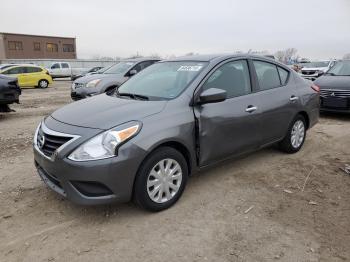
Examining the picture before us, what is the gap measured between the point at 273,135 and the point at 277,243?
7.34 feet

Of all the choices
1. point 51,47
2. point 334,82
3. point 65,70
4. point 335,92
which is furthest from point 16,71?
point 51,47

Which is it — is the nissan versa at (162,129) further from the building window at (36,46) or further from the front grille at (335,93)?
the building window at (36,46)

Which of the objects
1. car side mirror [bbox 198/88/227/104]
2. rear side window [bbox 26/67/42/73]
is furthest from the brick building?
car side mirror [bbox 198/88/227/104]

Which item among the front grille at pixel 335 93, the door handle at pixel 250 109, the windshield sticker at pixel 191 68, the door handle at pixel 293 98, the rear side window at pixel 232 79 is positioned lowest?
the front grille at pixel 335 93

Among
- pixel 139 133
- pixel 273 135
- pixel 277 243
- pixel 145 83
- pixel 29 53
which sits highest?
pixel 29 53

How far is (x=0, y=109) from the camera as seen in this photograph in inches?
336

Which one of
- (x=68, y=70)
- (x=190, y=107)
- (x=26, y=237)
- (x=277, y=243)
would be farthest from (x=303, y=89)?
(x=68, y=70)

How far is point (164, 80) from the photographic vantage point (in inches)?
173

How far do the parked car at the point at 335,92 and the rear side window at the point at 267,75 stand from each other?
13.2 ft

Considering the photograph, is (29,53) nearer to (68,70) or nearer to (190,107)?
(68,70)

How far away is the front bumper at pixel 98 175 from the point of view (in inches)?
123

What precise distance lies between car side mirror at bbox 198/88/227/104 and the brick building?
190 feet

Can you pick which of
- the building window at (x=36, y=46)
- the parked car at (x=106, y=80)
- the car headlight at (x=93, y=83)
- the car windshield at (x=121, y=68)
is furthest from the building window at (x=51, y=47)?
the car headlight at (x=93, y=83)

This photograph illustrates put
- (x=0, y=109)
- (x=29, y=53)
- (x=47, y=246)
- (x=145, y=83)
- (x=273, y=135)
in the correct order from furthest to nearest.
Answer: (x=29, y=53), (x=0, y=109), (x=273, y=135), (x=145, y=83), (x=47, y=246)
